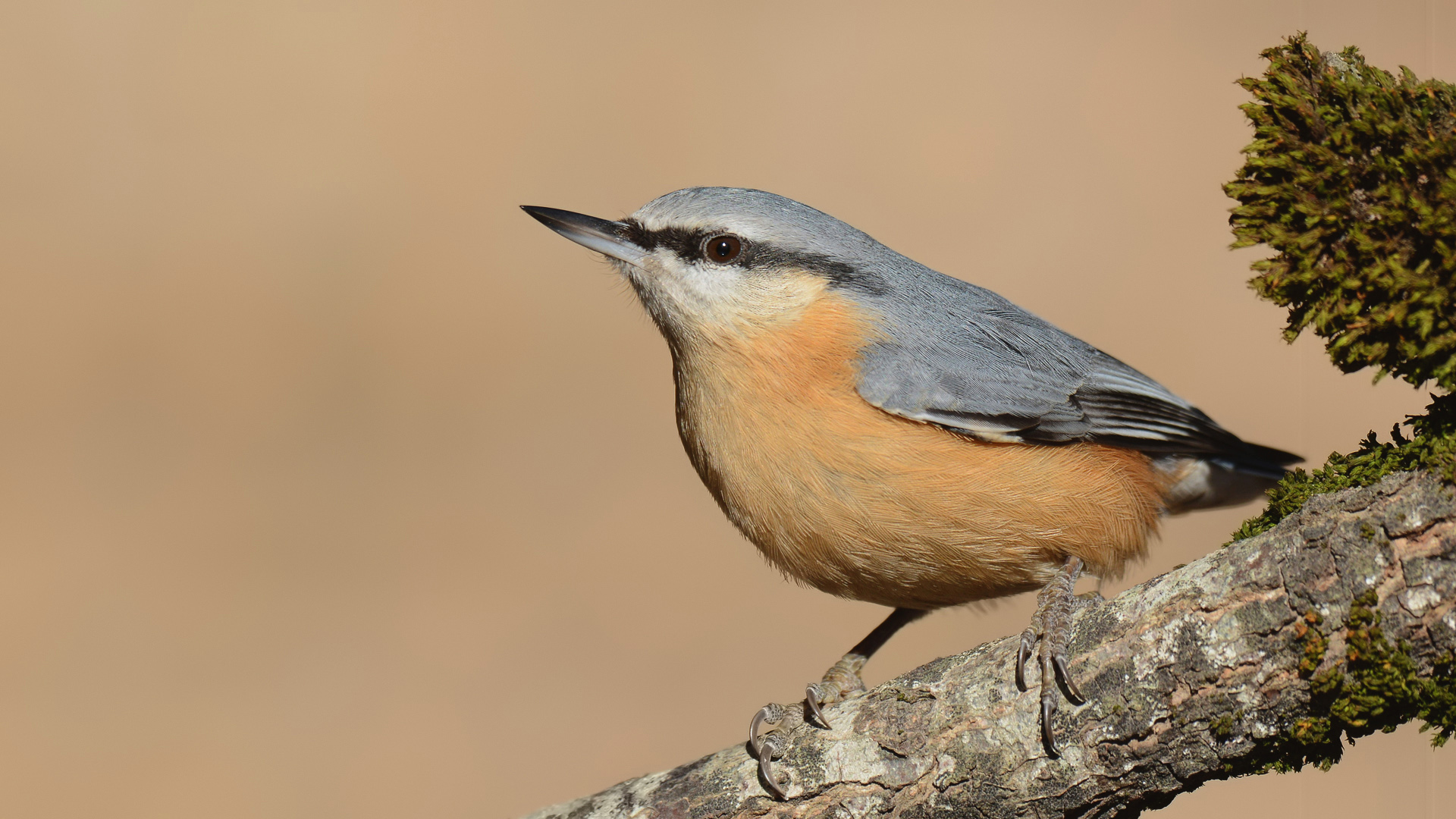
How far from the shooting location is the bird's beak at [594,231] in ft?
11.0

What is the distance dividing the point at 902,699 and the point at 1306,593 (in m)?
0.99

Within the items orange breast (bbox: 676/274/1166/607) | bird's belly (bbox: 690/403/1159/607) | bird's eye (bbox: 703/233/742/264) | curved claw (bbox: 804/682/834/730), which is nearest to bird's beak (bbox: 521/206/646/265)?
bird's eye (bbox: 703/233/742/264)

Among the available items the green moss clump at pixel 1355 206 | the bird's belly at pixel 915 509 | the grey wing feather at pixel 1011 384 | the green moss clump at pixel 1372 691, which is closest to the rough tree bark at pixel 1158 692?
the green moss clump at pixel 1372 691

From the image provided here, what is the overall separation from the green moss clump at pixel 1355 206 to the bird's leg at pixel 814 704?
1.59m

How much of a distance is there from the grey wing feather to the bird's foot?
3.06ft

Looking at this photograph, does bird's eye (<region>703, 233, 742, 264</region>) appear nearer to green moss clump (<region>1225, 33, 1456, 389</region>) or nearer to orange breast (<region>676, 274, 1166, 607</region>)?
orange breast (<region>676, 274, 1166, 607</region>)

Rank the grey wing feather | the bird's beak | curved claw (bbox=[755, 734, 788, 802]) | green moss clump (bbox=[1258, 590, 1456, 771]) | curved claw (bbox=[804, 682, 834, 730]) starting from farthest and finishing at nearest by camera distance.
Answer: the bird's beak < the grey wing feather < curved claw (bbox=[804, 682, 834, 730]) < curved claw (bbox=[755, 734, 788, 802]) < green moss clump (bbox=[1258, 590, 1456, 771])

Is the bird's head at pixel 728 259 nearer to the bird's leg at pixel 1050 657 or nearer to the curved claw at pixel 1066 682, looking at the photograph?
the bird's leg at pixel 1050 657

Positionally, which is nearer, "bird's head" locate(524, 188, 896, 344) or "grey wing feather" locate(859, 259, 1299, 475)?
"grey wing feather" locate(859, 259, 1299, 475)

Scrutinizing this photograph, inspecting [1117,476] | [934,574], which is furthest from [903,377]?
[1117,476]

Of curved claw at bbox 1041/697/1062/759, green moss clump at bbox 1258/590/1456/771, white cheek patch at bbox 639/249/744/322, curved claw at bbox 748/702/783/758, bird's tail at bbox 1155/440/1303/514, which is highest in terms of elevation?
white cheek patch at bbox 639/249/744/322

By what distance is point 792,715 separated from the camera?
9.91ft

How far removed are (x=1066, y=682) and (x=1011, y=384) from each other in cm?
119

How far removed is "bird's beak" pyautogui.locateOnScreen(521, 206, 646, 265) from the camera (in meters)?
3.36
